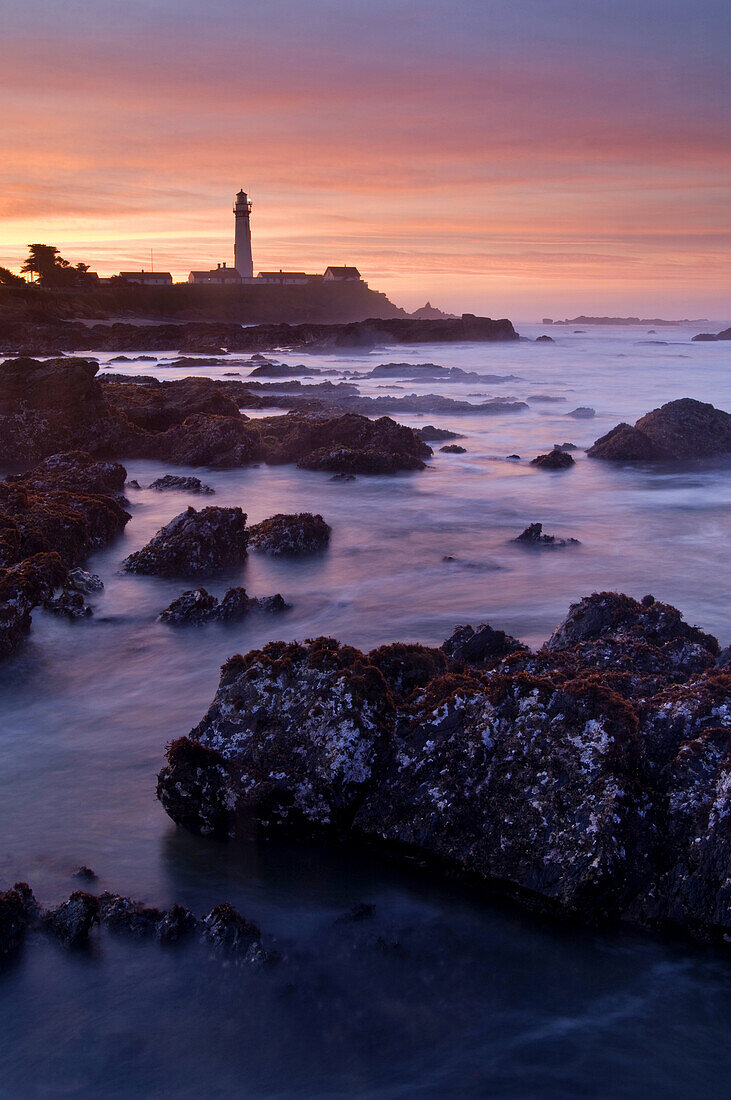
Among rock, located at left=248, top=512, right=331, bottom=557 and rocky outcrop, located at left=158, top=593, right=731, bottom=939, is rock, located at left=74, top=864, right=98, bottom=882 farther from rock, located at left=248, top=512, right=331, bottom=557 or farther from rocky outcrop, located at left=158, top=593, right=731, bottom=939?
rock, located at left=248, top=512, right=331, bottom=557

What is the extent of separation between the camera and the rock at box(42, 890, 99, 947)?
3.86 metres

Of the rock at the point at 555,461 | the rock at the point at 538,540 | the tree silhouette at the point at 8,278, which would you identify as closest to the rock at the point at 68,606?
the rock at the point at 538,540

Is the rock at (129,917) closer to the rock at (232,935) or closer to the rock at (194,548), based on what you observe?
the rock at (232,935)

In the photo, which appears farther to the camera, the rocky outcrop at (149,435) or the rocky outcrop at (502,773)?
the rocky outcrop at (149,435)

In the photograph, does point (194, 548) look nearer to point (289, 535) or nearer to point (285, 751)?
point (289, 535)

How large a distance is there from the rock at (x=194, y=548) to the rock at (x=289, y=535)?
58 cm

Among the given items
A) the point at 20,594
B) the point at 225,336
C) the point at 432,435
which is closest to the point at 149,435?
the point at 432,435

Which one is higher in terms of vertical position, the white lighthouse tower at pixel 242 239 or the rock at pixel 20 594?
the white lighthouse tower at pixel 242 239

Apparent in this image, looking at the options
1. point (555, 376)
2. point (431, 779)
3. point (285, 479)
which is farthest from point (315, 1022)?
point (555, 376)

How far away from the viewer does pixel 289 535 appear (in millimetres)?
10758

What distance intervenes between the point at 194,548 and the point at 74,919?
20.0 ft

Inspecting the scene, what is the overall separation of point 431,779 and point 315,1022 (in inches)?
52.9

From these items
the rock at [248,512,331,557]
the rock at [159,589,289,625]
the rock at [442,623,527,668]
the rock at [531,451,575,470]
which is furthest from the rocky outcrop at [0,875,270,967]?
the rock at [531,451,575,470]

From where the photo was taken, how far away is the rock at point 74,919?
12.7ft
